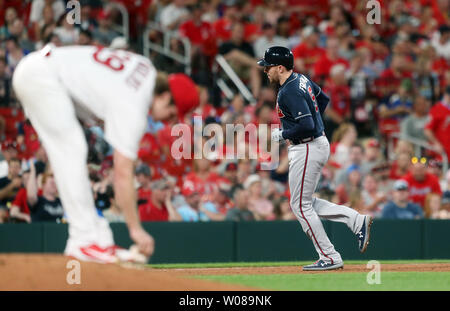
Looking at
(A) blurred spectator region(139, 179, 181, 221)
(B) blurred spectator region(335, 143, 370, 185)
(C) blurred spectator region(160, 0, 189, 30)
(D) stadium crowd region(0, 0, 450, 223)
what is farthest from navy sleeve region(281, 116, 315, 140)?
(C) blurred spectator region(160, 0, 189, 30)

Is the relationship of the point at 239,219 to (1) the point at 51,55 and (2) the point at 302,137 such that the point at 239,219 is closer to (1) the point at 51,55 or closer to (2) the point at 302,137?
(2) the point at 302,137

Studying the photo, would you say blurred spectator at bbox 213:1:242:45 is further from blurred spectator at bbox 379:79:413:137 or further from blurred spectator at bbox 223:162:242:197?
blurred spectator at bbox 223:162:242:197

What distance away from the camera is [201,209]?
13.3 m

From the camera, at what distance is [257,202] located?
44.6 feet

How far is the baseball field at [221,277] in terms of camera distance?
6660 mm

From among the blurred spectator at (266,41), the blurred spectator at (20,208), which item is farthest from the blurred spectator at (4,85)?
the blurred spectator at (266,41)

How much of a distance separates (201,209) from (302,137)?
421cm

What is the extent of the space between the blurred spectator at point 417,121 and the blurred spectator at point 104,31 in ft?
17.8

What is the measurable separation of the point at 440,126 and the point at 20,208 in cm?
727

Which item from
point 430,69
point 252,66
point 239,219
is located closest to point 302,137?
point 239,219

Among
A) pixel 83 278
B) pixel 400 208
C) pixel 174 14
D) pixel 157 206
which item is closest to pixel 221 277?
pixel 83 278

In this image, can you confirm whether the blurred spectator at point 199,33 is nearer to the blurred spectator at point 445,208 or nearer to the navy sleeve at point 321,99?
the blurred spectator at point 445,208

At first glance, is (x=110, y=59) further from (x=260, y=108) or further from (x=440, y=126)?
(x=440, y=126)

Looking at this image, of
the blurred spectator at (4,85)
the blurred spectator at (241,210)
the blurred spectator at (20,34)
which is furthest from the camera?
the blurred spectator at (20,34)
